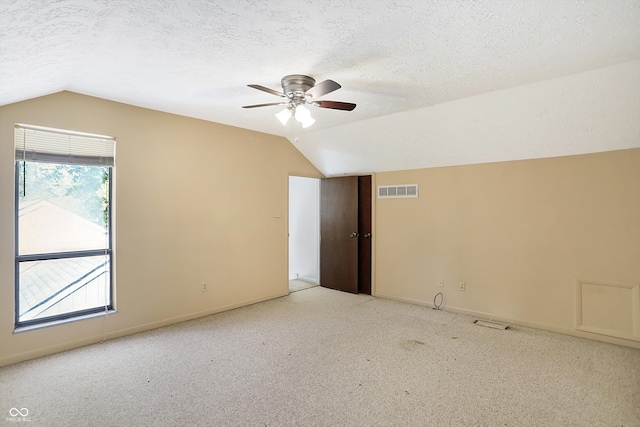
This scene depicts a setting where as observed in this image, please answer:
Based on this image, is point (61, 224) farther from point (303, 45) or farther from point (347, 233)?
point (347, 233)

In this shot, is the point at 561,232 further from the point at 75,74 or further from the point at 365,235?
the point at 75,74

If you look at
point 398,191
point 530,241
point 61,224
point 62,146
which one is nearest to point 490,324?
point 530,241

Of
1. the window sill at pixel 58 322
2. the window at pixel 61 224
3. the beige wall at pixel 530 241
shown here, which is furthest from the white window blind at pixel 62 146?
the beige wall at pixel 530 241

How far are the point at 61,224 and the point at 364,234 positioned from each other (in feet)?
12.9

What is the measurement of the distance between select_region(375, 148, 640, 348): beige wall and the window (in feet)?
12.3

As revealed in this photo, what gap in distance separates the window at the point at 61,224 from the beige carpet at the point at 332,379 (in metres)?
0.52

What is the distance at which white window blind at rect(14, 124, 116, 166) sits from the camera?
2.88 meters

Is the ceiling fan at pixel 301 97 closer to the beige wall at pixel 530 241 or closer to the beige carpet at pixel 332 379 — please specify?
the beige carpet at pixel 332 379

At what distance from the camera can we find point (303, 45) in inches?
85.0

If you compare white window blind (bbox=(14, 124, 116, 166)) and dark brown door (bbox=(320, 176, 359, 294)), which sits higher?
white window blind (bbox=(14, 124, 116, 166))

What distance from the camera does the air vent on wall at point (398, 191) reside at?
15.4ft

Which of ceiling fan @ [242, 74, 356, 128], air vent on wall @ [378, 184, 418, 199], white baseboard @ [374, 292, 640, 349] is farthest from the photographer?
air vent on wall @ [378, 184, 418, 199]

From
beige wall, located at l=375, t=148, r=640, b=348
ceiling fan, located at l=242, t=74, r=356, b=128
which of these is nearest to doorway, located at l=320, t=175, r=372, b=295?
beige wall, located at l=375, t=148, r=640, b=348

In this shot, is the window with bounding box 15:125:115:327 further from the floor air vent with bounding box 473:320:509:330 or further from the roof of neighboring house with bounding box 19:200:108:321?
the floor air vent with bounding box 473:320:509:330
